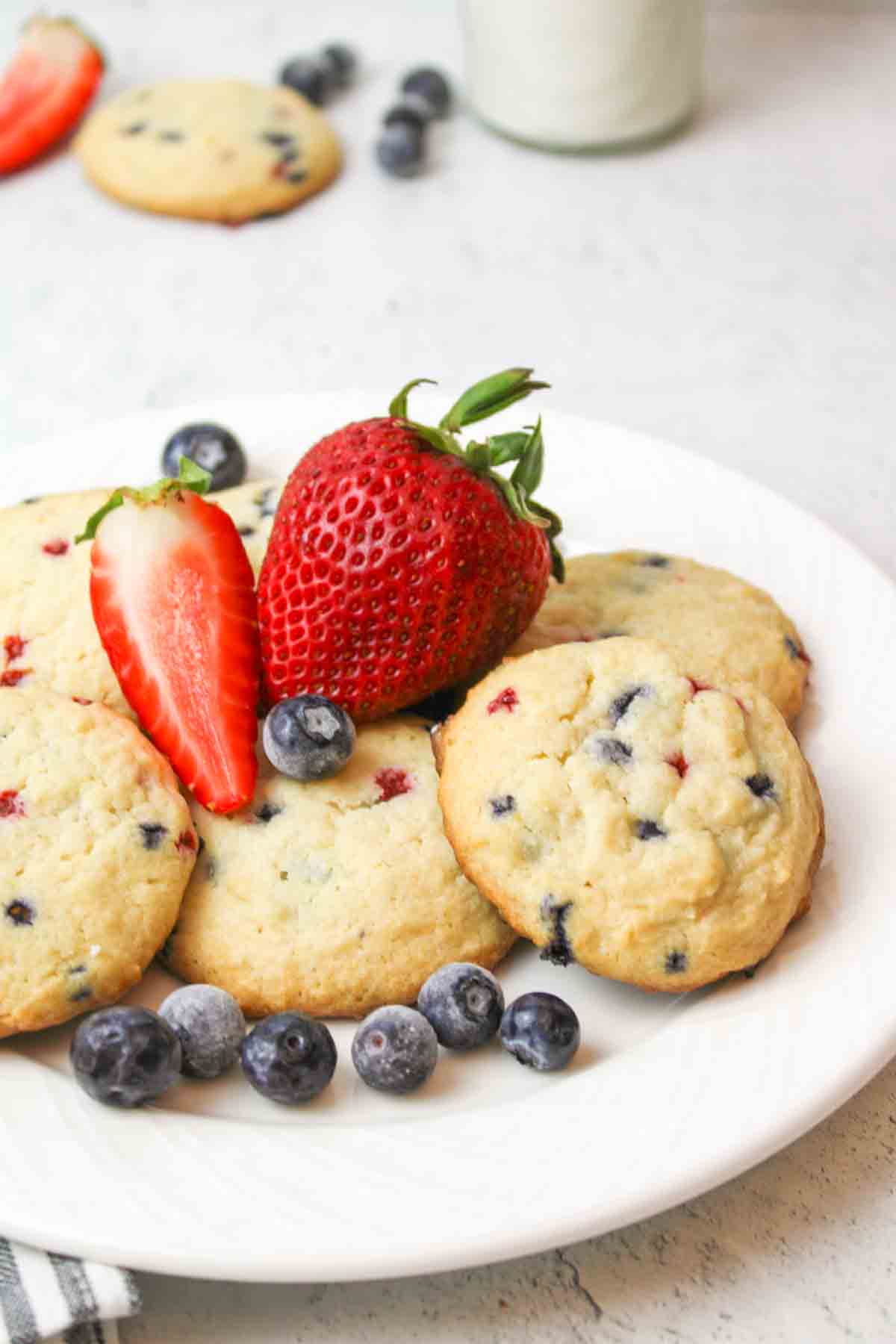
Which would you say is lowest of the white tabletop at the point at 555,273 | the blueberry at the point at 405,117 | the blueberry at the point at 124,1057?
the white tabletop at the point at 555,273

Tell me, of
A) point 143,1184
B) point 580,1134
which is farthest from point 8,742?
point 580,1134

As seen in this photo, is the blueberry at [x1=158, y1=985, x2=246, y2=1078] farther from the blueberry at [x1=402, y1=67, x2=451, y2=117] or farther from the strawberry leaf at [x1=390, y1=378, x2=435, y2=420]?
the blueberry at [x1=402, y1=67, x2=451, y2=117]

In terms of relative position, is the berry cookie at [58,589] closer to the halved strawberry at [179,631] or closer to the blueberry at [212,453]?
the halved strawberry at [179,631]

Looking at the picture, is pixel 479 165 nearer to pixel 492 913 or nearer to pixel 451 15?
pixel 451 15

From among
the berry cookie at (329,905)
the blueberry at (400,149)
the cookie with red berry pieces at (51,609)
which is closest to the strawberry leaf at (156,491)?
the cookie with red berry pieces at (51,609)

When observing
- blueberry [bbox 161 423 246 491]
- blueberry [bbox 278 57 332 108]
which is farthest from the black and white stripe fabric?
blueberry [bbox 278 57 332 108]

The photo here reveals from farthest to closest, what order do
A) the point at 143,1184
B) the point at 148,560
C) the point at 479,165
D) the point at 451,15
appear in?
the point at 451,15, the point at 479,165, the point at 148,560, the point at 143,1184
